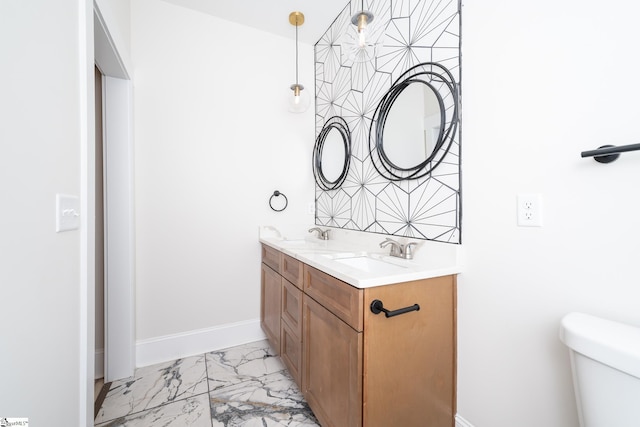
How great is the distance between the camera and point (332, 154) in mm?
2150

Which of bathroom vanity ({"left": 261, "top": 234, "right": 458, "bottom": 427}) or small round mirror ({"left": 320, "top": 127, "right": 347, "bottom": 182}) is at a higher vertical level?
small round mirror ({"left": 320, "top": 127, "right": 347, "bottom": 182})

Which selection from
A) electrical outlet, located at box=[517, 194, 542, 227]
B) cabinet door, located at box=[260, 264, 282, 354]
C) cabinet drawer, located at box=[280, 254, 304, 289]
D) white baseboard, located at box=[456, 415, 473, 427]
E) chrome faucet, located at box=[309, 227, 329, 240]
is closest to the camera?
electrical outlet, located at box=[517, 194, 542, 227]

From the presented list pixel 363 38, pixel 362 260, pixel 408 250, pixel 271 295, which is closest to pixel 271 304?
pixel 271 295

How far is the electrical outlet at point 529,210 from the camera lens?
0.92m

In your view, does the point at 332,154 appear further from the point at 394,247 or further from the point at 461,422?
the point at 461,422

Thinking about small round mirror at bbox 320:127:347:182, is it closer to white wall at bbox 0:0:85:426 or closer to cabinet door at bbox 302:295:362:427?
cabinet door at bbox 302:295:362:427

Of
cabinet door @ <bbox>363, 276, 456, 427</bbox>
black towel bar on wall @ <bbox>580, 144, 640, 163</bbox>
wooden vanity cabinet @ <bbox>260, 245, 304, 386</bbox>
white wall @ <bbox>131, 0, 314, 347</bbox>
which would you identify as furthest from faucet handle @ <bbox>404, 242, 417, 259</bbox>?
white wall @ <bbox>131, 0, 314, 347</bbox>

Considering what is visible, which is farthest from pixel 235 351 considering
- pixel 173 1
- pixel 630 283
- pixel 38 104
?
pixel 173 1

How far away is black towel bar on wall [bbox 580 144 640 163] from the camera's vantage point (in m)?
0.67

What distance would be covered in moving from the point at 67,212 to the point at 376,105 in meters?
1.61

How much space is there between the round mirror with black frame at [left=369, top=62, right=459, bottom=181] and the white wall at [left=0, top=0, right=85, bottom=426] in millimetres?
1424

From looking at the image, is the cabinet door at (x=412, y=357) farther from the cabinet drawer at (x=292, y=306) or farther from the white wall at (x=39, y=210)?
the white wall at (x=39, y=210)

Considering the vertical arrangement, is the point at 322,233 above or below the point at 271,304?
above

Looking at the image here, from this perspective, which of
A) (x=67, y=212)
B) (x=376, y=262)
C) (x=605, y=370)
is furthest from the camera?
(x=376, y=262)
